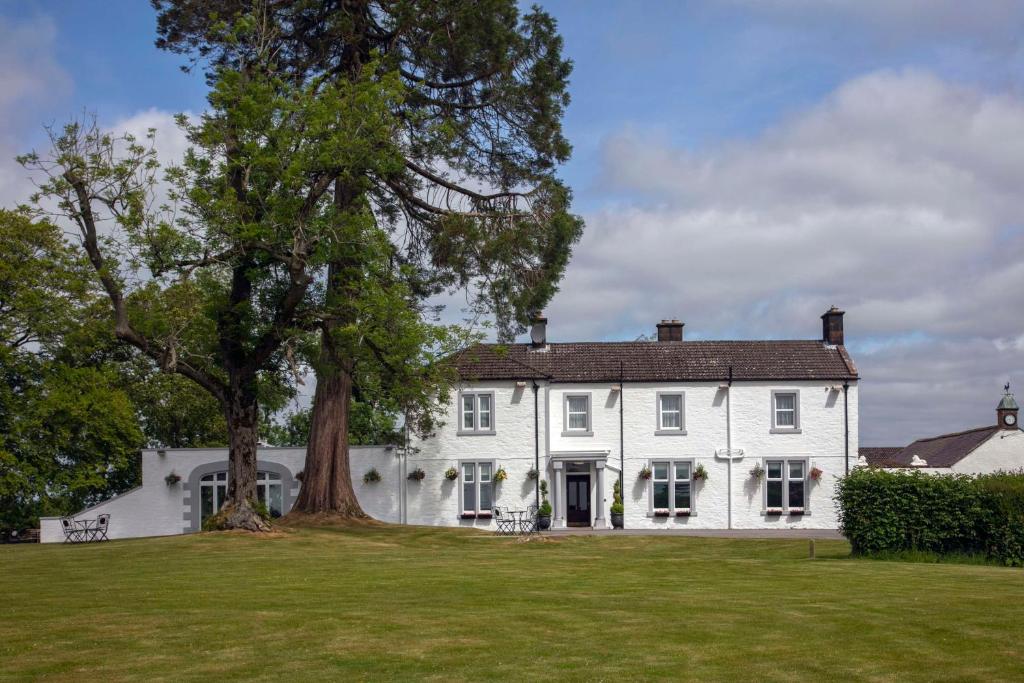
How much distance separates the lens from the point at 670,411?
42438 mm

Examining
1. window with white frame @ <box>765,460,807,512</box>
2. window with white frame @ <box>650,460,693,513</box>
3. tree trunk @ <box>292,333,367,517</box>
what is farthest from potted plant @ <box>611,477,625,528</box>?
tree trunk @ <box>292,333,367,517</box>

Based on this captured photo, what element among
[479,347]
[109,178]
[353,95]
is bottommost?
[479,347]

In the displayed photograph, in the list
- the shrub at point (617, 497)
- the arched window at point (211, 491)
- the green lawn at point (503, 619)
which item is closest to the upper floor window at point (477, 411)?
the shrub at point (617, 497)

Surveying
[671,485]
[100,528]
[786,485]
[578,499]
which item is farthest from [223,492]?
[786,485]

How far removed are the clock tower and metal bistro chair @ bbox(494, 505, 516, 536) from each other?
24751 millimetres

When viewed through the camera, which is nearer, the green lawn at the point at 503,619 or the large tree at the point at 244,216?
the green lawn at the point at 503,619

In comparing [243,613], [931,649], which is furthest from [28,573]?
[931,649]

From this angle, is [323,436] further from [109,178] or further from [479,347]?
[109,178]

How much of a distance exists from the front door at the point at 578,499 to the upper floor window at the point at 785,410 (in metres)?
7.66

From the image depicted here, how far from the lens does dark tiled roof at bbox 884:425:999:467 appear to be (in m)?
50.5

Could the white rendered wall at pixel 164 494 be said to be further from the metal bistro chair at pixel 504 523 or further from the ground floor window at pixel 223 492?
the metal bistro chair at pixel 504 523

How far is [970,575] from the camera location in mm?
20828

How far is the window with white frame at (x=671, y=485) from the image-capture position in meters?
41.8

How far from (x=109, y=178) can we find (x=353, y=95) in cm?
647
